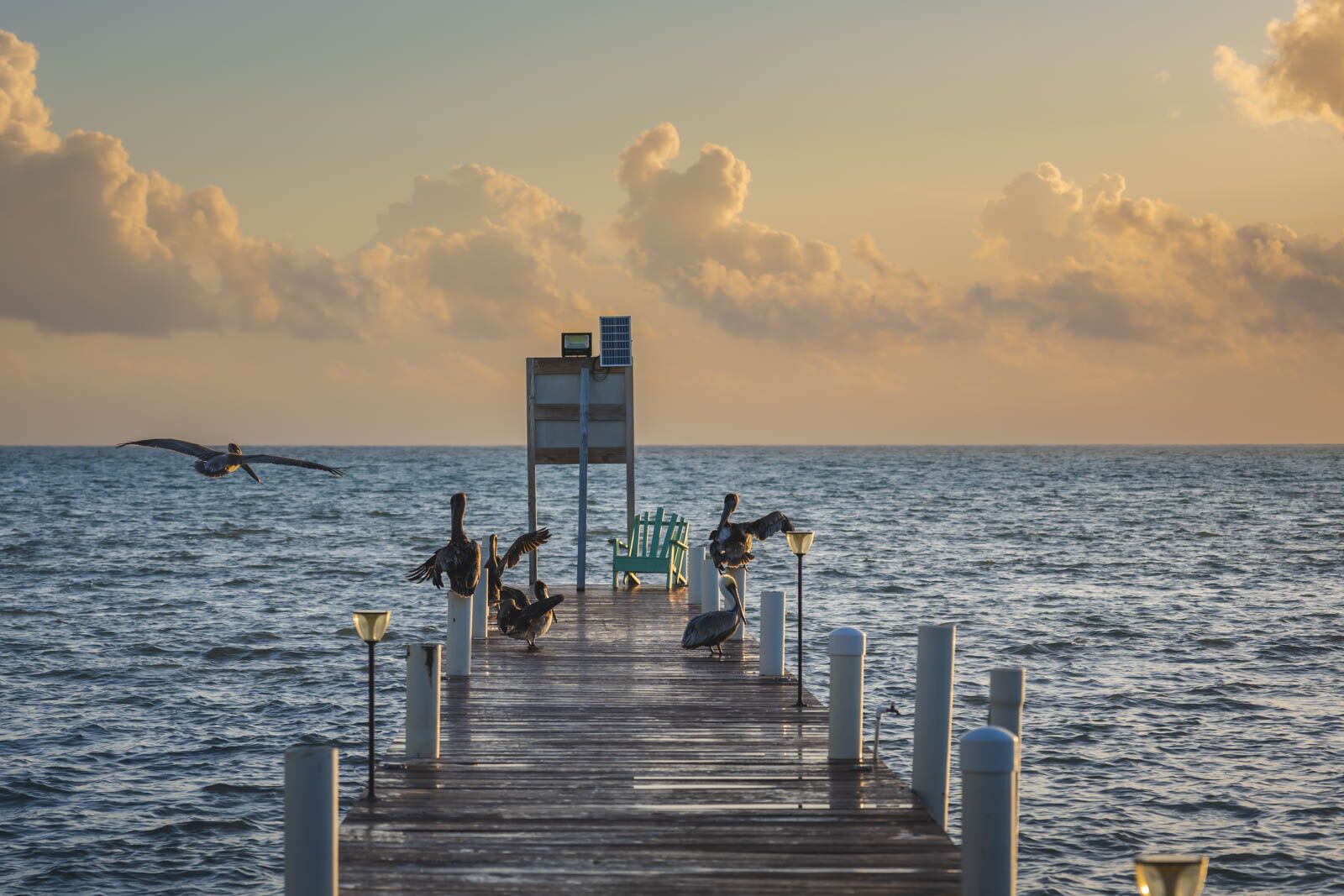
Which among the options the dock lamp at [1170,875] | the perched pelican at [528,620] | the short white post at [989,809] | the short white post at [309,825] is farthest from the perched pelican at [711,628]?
the dock lamp at [1170,875]

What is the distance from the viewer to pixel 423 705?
8.94 meters

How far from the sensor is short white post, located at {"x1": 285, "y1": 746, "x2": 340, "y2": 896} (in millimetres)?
5988

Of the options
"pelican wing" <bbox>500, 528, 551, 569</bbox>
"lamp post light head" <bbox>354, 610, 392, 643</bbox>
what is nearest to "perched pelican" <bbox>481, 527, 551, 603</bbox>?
"pelican wing" <bbox>500, 528, 551, 569</bbox>

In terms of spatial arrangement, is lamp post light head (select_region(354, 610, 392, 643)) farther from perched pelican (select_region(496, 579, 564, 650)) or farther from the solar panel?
the solar panel

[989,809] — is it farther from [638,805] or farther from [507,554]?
[507,554]

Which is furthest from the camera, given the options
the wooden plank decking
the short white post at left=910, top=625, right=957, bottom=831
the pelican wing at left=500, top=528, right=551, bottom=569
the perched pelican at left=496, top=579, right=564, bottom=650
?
the pelican wing at left=500, top=528, right=551, bottom=569

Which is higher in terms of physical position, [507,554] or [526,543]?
[526,543]

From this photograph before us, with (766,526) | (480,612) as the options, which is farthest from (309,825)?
(766,526)

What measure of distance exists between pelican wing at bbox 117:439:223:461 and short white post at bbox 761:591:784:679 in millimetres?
5655

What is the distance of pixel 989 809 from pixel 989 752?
26 cm

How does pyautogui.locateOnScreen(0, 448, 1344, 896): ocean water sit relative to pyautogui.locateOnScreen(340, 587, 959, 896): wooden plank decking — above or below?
below

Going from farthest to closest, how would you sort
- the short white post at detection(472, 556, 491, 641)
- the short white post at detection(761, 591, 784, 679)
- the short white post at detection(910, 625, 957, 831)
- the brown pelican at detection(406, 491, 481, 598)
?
the short white post at detection(472, 556, 491, 641)
the brown pelican at detection(406, 491, 481, 598)
the short white post at detection(761, 591, 784, 679)
the short white post at detection(910, 625, 957, 831)

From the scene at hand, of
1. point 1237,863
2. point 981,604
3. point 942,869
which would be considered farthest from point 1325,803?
point 981,604

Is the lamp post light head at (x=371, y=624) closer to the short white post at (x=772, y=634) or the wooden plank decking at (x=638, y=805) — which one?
the wooden plank decking at (x=638, y=805)
